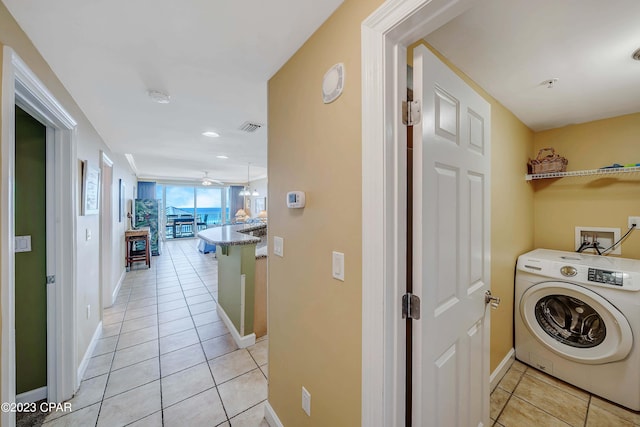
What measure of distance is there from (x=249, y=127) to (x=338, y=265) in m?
2.10

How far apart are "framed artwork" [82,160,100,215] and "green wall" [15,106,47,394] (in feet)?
1.24

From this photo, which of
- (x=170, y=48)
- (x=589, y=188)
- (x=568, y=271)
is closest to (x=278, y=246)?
(x=170, y=48)

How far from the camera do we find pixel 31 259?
5.40 ft

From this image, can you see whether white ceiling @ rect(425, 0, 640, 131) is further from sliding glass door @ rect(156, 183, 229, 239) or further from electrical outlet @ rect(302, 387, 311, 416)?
sliding glass door @ rect(156, 183, 229, 239)

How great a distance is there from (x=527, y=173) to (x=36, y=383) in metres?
4.42

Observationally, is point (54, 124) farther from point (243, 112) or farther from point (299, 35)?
point (299, 35)

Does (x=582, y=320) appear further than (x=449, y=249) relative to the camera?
Yes

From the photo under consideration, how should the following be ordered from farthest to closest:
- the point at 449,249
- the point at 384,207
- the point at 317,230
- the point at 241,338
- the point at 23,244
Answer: the point at 241,338
the point at 23,244
the point at 317,230
the point at 449,249
the point at 384,207

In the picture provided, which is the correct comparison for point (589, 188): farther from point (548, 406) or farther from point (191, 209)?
point (191, 209)

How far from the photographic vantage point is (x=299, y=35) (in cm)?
115

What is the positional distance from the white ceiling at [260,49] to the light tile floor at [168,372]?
2.25 meters

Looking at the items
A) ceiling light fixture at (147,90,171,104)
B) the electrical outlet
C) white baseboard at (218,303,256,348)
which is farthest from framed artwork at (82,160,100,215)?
the electrical outlet

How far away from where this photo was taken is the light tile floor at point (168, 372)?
158 centimetres

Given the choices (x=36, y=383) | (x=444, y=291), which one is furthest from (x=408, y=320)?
(x=36, y=383)
